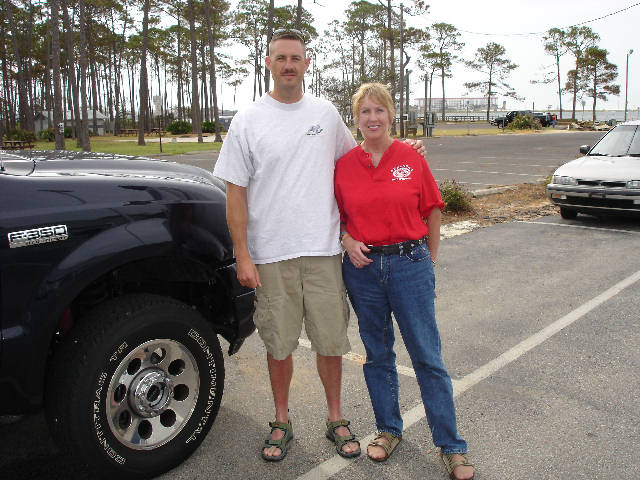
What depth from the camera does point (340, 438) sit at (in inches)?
113

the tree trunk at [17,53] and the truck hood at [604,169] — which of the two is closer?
the truck hood at [604,169]

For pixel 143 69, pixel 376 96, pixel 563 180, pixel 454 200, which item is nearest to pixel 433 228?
pixel 376 96

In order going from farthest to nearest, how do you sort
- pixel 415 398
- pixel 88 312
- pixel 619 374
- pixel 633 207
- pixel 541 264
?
pixel 633 207
pixel 541 264
pixel 619 374
pixel 415 398
pixel 88 312

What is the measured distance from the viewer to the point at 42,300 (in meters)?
2.20

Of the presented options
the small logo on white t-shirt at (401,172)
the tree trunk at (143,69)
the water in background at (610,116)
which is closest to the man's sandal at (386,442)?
the small logo on white t-shirt at (401,172)

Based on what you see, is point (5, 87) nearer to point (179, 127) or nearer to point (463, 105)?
point (179, 127)

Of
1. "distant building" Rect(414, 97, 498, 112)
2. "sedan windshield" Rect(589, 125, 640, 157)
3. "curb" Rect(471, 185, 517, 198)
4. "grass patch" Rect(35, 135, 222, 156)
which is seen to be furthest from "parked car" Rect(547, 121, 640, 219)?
"distant building" Rect(414, 97, 498, 112)

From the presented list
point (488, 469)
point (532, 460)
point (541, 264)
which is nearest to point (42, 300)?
point (488, 469)

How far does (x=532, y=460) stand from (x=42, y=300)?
2.28 meters

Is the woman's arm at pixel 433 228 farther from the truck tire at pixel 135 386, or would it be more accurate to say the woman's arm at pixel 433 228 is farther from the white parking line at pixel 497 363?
the truck tire at pixel 135 386

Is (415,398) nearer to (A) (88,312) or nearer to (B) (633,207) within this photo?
(A) (88,312)

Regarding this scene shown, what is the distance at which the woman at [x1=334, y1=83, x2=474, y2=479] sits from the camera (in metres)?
2.63

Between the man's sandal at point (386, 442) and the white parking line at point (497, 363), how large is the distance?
0.11 meters

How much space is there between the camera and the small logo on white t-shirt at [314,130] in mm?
2709
